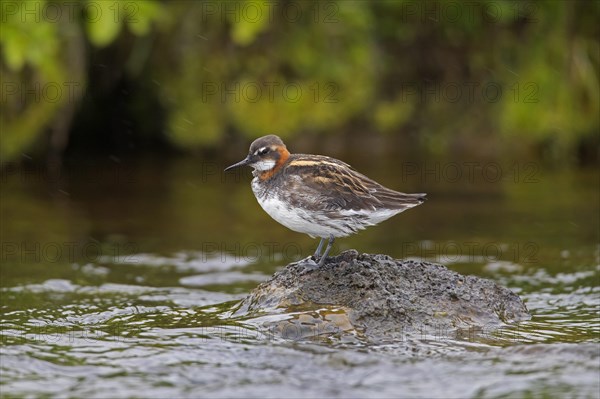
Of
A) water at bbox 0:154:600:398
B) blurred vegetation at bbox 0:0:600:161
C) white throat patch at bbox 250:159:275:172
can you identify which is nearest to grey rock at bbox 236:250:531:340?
water at bbox 0:154:600:398

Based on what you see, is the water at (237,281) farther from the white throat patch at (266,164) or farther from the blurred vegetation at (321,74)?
the white throat patch at (266,164)

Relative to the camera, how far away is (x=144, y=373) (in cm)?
734

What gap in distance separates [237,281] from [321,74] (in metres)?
6.92

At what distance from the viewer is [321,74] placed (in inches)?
698

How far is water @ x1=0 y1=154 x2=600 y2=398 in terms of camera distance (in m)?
7.17

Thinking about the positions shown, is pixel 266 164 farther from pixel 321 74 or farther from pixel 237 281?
pixel 321 74

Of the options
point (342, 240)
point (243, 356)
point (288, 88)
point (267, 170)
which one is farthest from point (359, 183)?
point (288, 88)

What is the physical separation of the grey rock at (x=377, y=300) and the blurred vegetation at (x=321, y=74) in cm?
830

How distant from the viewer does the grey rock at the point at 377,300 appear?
8.11 m

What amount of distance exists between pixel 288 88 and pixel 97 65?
3.88 m

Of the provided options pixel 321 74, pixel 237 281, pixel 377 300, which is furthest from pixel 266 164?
pixel 321 74

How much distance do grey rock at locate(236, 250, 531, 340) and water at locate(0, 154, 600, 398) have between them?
111 mm

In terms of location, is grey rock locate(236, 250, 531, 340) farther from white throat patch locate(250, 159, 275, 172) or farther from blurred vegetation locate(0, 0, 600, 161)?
blurred vegetation locate(0, 0, 600, 161)

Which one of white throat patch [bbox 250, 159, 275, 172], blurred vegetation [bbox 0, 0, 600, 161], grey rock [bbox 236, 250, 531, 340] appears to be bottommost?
grey rock [bbox 236, 250, 531, 340]
